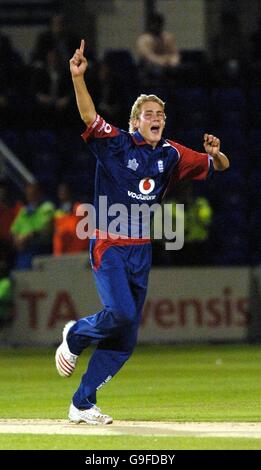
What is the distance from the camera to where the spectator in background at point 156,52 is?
23.0m

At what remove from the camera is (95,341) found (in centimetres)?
1052

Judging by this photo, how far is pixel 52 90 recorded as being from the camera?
22.5 meters

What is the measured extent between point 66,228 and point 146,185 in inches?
369

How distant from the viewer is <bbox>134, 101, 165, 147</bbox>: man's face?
34.8 feet

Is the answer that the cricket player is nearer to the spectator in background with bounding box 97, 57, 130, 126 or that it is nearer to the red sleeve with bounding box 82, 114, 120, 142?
the red sleeve with bounding box 82, 114, 120, 142

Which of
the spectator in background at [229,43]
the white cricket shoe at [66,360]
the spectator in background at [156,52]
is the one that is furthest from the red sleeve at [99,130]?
the spectator in background at [229,43]

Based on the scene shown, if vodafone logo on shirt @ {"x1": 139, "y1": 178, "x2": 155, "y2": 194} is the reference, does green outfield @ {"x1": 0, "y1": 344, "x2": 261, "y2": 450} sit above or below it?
below

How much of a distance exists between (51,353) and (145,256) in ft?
26.1

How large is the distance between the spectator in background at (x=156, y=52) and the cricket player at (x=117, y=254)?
12.3 meters

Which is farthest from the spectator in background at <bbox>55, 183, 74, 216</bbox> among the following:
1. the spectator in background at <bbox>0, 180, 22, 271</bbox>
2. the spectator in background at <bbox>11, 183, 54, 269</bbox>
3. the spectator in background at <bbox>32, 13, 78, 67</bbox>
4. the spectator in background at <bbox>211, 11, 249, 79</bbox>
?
the spectator in background at <bbox>211, 11, 249, 79</bbox>

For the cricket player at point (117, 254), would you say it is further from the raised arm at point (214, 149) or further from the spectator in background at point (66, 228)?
the spectator in background at point (66, 228)

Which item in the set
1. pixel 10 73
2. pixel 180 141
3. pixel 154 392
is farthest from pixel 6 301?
pixel 154 392
